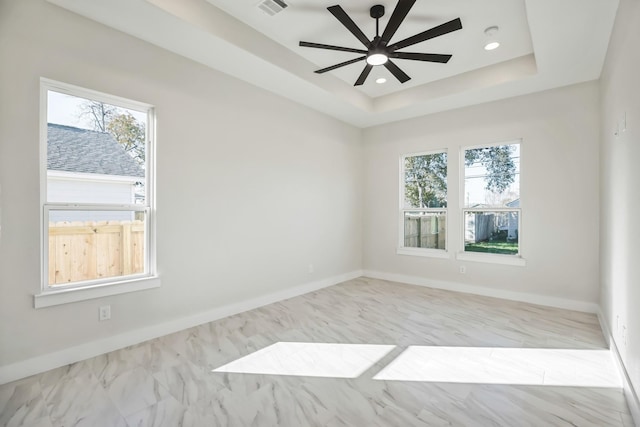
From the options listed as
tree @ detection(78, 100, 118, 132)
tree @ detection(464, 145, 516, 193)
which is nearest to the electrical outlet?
tree @ detection(78, 100, 118, 132)

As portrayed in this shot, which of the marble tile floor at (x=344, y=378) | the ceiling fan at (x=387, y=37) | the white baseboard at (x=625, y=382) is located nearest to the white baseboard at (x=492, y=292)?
the marble tile floor at (x=344, y=378)

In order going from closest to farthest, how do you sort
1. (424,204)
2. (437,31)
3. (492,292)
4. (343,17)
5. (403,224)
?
(343,17)
(437,31)
(492,292)
(424,204)
(403,224)

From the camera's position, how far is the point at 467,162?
4793mm

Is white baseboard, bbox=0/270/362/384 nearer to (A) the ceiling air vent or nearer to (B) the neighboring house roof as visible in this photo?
(B) the neighboring house roof

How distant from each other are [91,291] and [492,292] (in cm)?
478

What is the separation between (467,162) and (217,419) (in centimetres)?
456

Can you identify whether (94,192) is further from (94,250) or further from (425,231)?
(425,231)

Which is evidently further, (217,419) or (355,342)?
(355,342)

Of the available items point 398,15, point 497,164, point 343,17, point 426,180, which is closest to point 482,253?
point 497,164

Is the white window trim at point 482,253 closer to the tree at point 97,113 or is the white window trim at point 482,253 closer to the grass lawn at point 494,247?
the grass lawn at point 494,247

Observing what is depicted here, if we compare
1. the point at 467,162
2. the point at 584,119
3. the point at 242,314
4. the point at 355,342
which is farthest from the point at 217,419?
the point at 584,119

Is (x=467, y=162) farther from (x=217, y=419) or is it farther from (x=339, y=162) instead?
(x=217, y=419)

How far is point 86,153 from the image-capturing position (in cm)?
269

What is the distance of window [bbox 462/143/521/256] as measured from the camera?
438 cm
